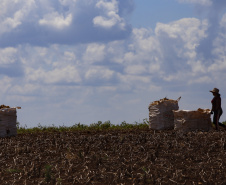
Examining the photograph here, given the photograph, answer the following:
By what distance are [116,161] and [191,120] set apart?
6.45m

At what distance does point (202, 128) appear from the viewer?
13.4 metres

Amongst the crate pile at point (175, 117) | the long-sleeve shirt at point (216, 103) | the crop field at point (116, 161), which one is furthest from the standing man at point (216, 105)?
the crop field at point (116, 161)

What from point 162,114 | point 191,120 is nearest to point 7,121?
point 162,114

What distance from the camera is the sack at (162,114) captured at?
560 inches

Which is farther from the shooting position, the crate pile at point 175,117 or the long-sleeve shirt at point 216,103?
the long-sleeve shirt at point 216,103

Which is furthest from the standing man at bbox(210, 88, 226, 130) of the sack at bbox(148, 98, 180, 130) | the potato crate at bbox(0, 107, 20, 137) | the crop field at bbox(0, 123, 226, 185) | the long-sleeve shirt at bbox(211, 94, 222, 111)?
the potato crate at bbox(0, 107, 20, 137)

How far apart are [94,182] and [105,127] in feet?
33.2

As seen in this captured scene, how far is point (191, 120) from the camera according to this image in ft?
43.3

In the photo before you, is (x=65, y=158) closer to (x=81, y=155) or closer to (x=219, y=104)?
(x=81, y=155)

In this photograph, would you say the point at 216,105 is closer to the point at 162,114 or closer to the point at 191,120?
the point at 191,120

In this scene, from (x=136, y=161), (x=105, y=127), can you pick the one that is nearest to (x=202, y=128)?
(x=105, y=127)

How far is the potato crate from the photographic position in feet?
43.2

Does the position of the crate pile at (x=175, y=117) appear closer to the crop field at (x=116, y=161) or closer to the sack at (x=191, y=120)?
the sack at (x=191, y=120)

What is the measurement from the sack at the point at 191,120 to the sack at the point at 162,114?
0.78 metres
